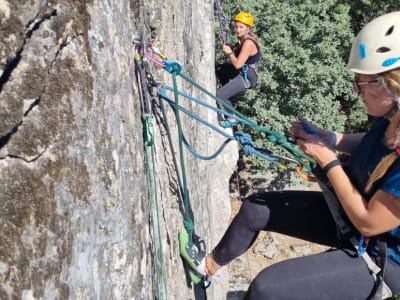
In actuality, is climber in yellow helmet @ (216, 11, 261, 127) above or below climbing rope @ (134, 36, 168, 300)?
above

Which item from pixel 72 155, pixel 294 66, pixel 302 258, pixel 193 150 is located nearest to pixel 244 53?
pixel 294 66

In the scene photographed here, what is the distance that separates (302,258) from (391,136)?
0.87 meters

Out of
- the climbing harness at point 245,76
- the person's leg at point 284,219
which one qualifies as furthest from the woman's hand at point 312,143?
the climbing harness at point 245,76

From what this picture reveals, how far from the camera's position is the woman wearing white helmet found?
2.67m

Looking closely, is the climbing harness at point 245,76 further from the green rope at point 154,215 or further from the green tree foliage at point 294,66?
the green rope at point 154,215

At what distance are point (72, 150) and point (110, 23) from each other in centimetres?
64

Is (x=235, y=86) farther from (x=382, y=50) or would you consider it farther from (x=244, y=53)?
(x=382, y=50)

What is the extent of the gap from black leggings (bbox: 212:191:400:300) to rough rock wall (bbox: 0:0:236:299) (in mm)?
787

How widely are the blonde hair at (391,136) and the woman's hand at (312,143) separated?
9.8 inches

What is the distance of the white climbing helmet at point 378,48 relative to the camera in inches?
107

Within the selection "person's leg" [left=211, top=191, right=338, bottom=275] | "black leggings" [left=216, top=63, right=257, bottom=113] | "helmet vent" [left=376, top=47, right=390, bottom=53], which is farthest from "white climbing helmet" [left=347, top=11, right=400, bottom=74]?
"black leggings" [left=216, top=63, right=257, bottom=113]

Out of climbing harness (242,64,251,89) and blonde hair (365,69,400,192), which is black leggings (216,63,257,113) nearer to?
climbing harness (242,64,251,89)

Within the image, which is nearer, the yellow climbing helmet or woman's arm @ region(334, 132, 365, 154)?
woman's arm @ region(334, 132, 365, 154)

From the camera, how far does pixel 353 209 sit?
271cm
